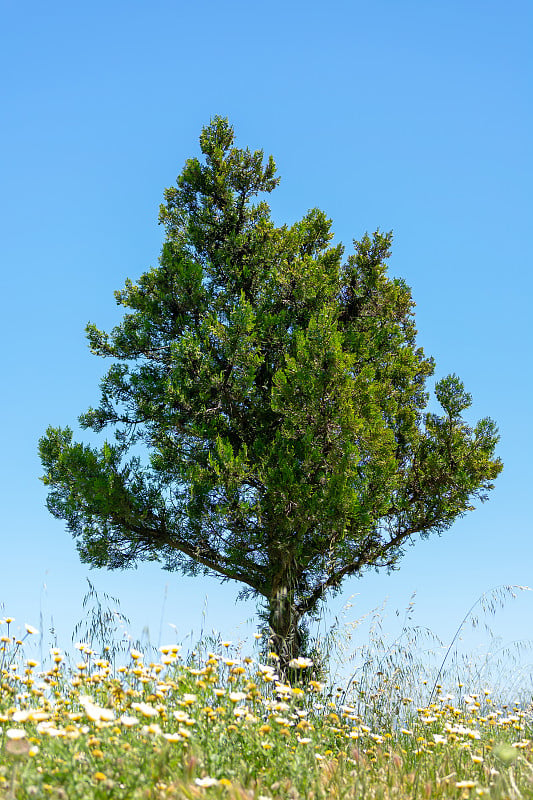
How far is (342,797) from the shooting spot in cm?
350

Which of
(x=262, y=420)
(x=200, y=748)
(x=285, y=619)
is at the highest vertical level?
(x=262, y=420)

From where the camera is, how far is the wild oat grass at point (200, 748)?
3094 mm

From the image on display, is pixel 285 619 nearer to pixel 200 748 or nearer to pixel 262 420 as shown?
pixel 262 420

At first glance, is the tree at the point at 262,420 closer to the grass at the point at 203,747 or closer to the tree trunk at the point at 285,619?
the tree trunk at the point at 285,619

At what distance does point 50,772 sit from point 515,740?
4592mm

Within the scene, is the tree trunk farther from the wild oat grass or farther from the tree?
the wild oat grass

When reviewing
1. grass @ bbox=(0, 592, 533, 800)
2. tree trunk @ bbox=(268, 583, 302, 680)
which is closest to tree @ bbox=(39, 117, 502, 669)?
tree trunk @ bbox=(268, 583, 302, 680)

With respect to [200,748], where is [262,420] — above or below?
above

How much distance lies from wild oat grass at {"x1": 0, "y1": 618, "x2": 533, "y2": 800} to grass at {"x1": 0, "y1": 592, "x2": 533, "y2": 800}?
0.01m

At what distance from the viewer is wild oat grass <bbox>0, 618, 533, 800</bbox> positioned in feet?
10.2

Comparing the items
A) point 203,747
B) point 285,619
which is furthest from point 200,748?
point 285,619

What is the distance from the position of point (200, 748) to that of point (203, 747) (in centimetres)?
5

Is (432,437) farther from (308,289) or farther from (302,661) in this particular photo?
(302,661)

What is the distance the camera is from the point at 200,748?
11.7 ft
